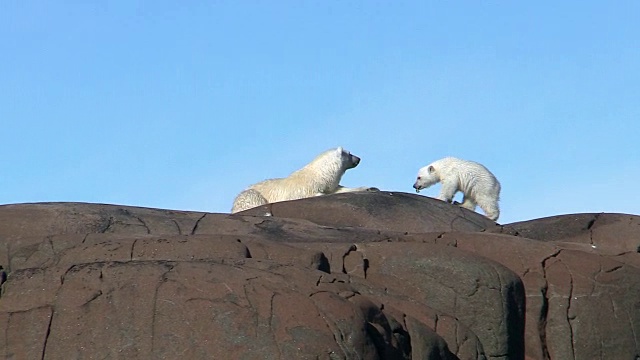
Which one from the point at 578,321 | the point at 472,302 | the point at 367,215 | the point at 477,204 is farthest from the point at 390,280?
the point at 477,204

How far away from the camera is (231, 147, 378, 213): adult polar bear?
20.2m

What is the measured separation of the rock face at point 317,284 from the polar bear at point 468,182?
17.1 feet

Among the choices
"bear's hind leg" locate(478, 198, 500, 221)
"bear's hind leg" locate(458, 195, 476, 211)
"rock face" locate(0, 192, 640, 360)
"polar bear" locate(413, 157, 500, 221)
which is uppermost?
"polar bear" locate(413, 157, 500, 221)

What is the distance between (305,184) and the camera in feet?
67.9

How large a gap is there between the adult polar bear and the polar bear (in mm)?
1873

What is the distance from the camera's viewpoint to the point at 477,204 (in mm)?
21141

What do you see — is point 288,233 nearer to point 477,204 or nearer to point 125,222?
point 125,222

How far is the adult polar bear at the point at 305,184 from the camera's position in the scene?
66.3 ft

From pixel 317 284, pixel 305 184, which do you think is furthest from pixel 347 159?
pixel 317 284

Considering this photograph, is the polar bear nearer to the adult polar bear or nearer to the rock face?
the adult polar bear

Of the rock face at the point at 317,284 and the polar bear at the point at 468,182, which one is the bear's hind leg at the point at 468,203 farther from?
the rock face at the point at 317,284

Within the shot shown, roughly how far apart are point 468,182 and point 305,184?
311cm

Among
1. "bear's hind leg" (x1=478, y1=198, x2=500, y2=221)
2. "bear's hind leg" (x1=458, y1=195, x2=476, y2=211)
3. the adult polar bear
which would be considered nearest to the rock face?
the adult polar bear

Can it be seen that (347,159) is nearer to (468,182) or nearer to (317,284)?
(468,182)
